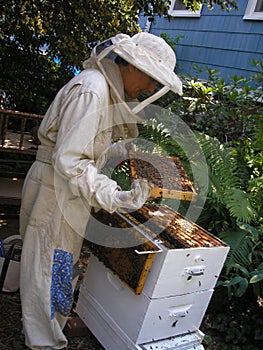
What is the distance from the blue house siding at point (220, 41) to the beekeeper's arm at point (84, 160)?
12.5 feet

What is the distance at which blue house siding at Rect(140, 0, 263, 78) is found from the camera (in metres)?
5.36

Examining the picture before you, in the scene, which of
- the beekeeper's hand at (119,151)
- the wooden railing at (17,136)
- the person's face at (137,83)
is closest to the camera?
the person's face at (137,83)

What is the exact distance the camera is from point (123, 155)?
242cm

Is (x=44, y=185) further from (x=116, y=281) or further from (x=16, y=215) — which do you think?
(x=16, y=215)

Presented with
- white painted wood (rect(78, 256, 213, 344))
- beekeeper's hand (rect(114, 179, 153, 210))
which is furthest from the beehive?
white painted wood (rect(78, 256, 213, 344))

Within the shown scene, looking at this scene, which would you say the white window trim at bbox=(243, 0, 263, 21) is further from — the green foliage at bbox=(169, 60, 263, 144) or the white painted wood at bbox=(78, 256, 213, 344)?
the white painted wood at bbox=(78, 256, 213, 344)

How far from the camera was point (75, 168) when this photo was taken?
164 centimetres

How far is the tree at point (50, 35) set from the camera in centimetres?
385

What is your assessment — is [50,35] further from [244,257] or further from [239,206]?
[244,257]

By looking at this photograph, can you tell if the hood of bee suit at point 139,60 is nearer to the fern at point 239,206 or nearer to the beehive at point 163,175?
the beehive at point 163,175

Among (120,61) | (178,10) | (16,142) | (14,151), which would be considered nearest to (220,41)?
(178,10)

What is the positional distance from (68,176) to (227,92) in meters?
3.39

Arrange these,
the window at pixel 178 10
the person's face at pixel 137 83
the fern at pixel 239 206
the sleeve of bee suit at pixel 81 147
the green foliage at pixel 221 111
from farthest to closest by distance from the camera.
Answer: the window at pixel 178 10 → the green foliage at pixel 221 111 → the fern at pixel 239 206 → the person's face at pixel 137 83 → the sleeve of bee suit at pixel 81 147

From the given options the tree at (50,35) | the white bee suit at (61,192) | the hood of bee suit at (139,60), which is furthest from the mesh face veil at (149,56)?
the tree at (50,35)
